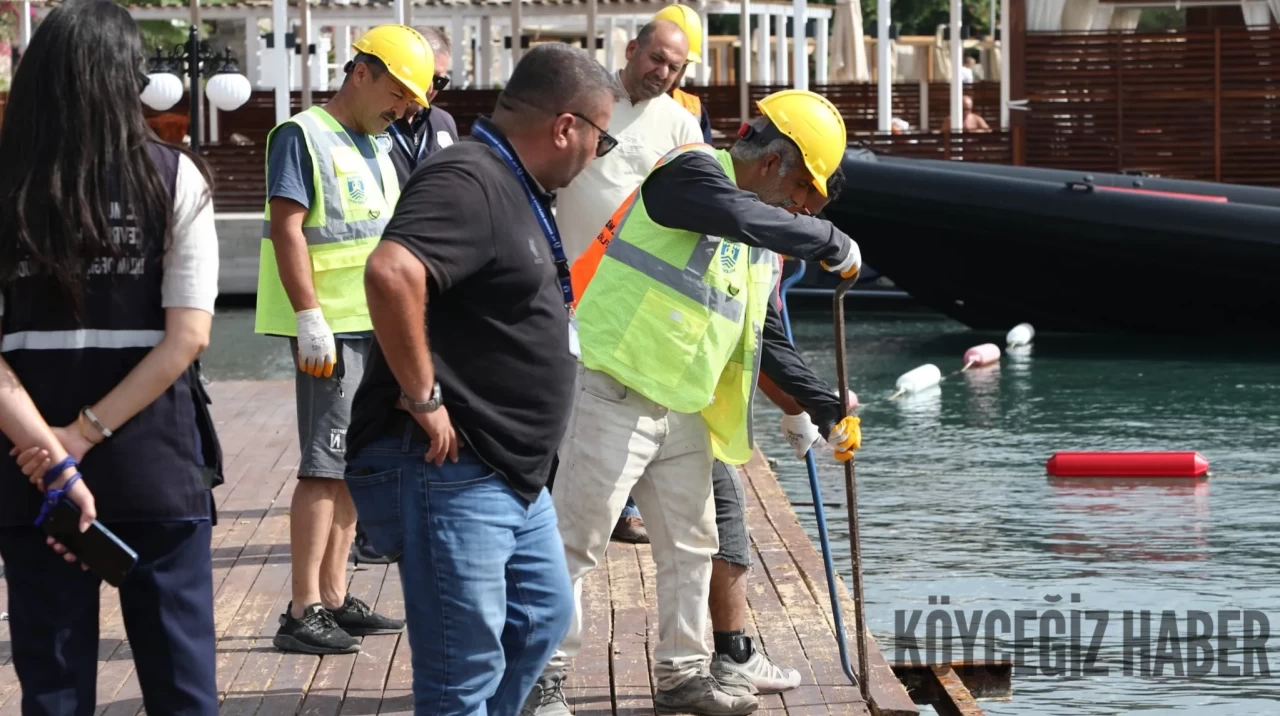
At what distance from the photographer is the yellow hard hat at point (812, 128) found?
419 cm

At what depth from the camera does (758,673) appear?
14.8 ft

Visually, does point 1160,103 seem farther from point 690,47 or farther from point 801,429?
point 801,429

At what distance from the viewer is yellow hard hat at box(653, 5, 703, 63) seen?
6.59 meters

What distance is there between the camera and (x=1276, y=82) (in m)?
19.3

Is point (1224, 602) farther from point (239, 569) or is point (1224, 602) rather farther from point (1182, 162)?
point (1182, 162)

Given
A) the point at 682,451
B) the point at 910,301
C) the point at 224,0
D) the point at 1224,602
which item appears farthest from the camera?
the point at 224,0

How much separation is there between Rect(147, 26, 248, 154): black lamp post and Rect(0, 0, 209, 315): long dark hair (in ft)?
29.8

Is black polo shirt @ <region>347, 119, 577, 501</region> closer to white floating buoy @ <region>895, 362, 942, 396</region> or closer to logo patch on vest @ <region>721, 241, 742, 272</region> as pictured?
logo patch on vest @ <region>721, 241, 742, 272</region>

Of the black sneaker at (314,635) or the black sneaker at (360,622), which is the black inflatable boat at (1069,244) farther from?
the black sneaker at (314,635)

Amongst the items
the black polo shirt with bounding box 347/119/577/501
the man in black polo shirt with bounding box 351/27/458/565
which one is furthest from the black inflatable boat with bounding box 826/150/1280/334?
the black polo shirt with bounding box 347/119/577/501

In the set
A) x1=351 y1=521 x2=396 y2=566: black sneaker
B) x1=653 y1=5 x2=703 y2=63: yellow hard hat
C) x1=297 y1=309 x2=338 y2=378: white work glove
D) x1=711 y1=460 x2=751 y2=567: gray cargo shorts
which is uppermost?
x1=653 y1=5 x2=703 y2=63: yellow hard hat

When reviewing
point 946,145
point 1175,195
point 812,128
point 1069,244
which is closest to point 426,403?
point 812,128

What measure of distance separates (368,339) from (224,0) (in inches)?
1117

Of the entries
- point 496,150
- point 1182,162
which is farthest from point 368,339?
point 1182,162
